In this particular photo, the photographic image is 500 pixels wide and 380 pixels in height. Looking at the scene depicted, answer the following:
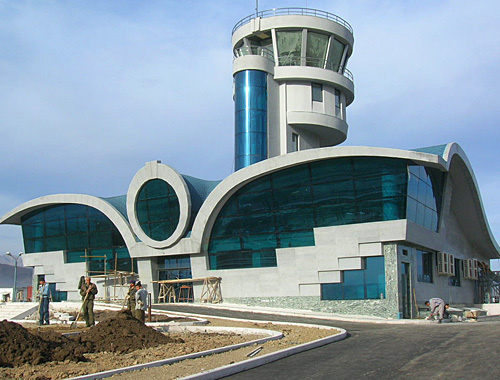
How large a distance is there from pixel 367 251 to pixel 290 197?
531 cm

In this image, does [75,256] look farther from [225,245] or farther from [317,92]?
[317,92]

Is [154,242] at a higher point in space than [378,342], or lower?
higher

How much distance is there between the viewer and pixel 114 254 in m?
39.4

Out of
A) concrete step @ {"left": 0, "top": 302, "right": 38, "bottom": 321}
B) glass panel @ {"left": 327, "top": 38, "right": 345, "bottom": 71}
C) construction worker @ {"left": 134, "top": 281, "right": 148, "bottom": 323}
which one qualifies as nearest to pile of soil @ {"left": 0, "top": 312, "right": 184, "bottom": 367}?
construction worker @ {"left": 134, "top": 281, "right": 148, "bottom": 323}

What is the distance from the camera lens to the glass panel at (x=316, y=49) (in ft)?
135

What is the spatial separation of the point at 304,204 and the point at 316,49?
593 inches

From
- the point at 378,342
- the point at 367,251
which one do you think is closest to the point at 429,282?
the point at 367,251

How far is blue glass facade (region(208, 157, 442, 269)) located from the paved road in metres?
12.5

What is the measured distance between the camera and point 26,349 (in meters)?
11.6

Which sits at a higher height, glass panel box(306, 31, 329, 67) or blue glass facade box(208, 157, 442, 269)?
glass panel box(306, 31, 329, 67)

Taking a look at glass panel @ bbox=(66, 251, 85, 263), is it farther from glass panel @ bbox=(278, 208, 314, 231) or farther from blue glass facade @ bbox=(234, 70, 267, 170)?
glass panel @ bbox=(278, 208, 314, 231)

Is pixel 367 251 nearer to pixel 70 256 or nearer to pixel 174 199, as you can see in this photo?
pixel 174 199

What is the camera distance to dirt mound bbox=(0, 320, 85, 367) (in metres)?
11.3

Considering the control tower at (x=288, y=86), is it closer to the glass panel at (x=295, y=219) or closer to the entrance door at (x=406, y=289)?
the glass panel at (x=295, y=219)
